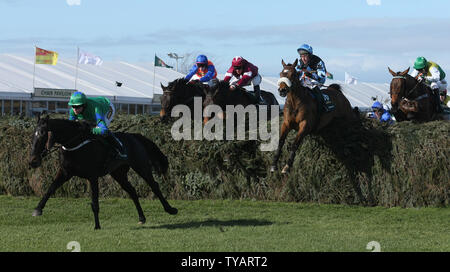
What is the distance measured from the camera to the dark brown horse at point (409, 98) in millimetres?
13391

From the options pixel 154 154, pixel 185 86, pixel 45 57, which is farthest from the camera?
pixel 45 57

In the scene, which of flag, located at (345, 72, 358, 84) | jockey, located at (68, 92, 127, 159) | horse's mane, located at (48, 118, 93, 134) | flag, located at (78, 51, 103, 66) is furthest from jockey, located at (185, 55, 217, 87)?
flag, located at (345, 72, 358, 84)

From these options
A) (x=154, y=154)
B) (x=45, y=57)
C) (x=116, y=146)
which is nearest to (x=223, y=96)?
(x=154, y=154)

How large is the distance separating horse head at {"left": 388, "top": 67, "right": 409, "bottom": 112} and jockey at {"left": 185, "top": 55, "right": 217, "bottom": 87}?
141 inches

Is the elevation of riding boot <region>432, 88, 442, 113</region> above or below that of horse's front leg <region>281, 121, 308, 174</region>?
above

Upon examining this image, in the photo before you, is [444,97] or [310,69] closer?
[310,69]

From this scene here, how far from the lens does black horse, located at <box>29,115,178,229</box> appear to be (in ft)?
27.4

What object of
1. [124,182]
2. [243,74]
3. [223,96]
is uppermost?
[243,74]

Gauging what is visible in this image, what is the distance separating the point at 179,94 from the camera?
13258mm

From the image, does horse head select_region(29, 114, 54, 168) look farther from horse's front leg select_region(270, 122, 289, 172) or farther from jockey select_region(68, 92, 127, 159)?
horse's front leg select_region(270, 122, 289, 172)

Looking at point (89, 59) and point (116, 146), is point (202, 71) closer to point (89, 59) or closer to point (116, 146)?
point (116, 146)

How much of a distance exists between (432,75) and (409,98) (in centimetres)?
92

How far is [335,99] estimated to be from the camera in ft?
42.2
